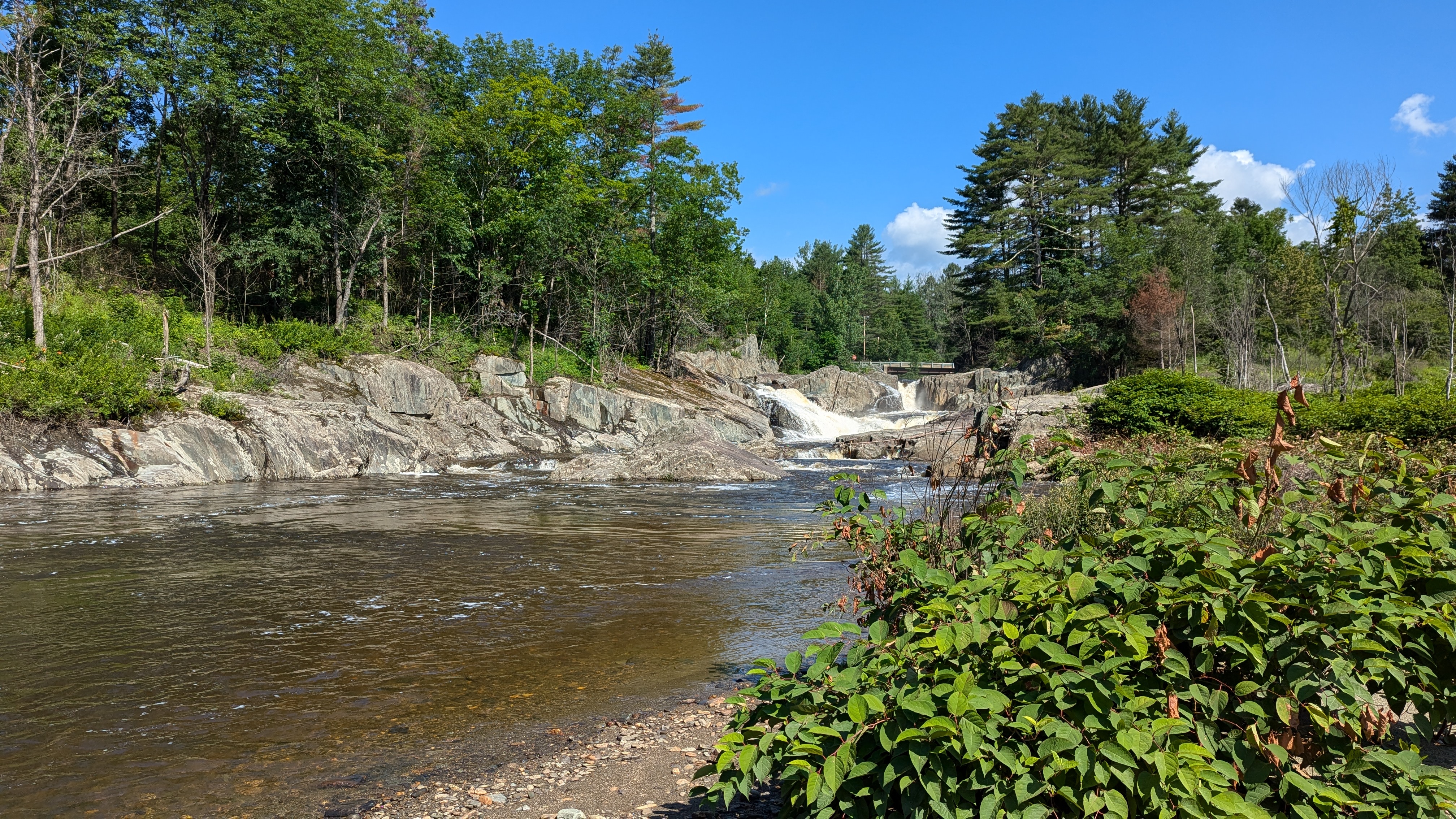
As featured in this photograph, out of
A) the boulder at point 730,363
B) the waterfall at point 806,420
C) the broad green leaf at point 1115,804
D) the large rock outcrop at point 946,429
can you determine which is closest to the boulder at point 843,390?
the waterfall at point 806,420

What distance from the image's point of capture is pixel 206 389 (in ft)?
63.7

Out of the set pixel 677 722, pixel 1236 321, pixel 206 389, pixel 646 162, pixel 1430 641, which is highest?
pixel 646 162

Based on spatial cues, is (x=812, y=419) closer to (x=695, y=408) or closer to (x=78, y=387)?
(x=695, y=408)

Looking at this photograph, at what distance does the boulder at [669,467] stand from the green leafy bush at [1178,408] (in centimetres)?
809

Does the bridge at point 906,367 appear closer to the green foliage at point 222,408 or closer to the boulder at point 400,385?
the boulder at point 400,385

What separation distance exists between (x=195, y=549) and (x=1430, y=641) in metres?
12.0

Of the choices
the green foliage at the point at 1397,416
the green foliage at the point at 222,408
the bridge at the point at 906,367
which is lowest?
the green foliage at the point at 1397,416

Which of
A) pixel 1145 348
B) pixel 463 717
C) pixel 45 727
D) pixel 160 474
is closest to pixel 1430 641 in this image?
pixel 463 717

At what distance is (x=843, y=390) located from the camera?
45.5 m

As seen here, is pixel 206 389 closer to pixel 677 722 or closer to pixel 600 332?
pixel 600 332

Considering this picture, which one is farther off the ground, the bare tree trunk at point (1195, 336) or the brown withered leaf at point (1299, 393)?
the bare tree trunk at point (1195, 336)

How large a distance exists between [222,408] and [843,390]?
3293 cm

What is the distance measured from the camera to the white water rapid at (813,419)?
3553cm

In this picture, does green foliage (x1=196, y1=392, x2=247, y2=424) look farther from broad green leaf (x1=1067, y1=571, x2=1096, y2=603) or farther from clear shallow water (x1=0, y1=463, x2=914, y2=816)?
broad green leaf (x1=1067, y1=571, x2=1096, y2=603)
